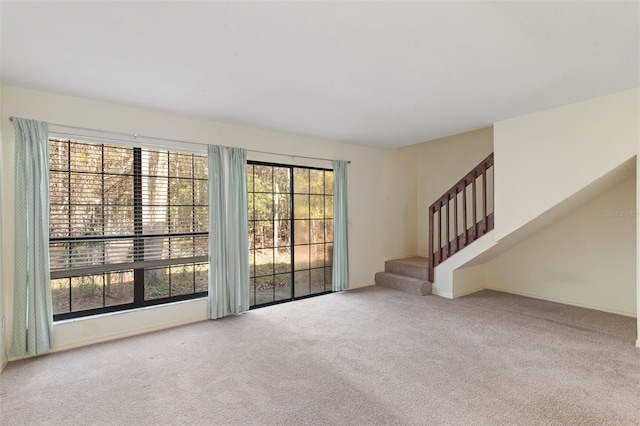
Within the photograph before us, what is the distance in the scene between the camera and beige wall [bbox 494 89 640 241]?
315 cm

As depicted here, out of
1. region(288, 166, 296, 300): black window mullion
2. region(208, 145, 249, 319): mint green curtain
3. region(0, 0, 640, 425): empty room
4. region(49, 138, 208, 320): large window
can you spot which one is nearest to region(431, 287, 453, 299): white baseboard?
region(0, 0, 640, 425): empty room

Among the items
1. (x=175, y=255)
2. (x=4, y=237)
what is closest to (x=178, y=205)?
(x=175, y=255)

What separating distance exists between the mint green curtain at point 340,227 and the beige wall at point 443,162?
204cm

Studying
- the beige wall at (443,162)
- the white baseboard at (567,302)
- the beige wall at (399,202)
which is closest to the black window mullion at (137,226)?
the beige wall at (399,202)

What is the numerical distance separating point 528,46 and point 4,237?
4490 mm

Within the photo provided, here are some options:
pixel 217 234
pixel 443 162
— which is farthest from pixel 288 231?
pixel 443 162

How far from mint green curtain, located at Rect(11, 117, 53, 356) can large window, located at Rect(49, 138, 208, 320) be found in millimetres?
188

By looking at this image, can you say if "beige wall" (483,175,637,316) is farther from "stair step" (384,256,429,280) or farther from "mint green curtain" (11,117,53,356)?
"mint green curtain" (11,117,53,356)

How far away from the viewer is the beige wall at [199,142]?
9.62ft

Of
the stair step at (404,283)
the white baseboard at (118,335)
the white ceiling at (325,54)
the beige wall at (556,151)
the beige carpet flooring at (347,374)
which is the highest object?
the white ceiling at (325,54)

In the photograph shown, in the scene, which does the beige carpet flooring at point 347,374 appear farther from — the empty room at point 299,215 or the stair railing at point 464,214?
the stair railing at point 464,214

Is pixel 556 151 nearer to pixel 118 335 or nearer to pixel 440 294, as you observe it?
pixel 440 294

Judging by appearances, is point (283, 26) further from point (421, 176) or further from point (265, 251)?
point (421, 176)

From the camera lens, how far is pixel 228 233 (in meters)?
4.08
